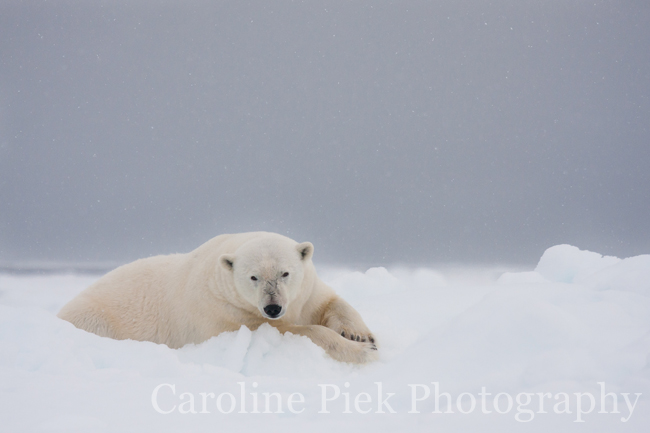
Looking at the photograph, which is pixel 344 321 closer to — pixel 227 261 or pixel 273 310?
pixel 273 310

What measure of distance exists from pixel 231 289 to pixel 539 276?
245 inches

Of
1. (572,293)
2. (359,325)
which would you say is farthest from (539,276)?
(359,325)

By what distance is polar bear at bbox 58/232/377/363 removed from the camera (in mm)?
4152

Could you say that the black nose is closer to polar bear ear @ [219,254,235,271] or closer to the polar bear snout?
the polar bear snout

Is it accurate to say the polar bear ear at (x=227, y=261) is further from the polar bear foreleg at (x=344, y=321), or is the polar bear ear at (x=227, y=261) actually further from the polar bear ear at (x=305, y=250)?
the polar bear foreleg at (x=344, y=321)

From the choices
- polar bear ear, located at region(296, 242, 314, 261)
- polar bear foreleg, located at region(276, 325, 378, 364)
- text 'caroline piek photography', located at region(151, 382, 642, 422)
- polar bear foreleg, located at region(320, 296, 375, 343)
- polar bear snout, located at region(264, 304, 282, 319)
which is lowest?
text 'caroline piek photography', located at region(151, 382, 642, 422)

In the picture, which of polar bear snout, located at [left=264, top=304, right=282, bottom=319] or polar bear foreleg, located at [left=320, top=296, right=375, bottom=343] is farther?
polar bear foreleg, located at [left=320, top=296, right=375, bottom=343]

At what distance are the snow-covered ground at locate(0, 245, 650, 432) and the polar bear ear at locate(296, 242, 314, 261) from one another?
79cm

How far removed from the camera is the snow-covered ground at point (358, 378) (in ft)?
6.10

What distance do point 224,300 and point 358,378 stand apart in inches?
74.5

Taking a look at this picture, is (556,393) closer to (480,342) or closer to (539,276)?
(480,342)

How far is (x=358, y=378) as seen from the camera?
122 inches

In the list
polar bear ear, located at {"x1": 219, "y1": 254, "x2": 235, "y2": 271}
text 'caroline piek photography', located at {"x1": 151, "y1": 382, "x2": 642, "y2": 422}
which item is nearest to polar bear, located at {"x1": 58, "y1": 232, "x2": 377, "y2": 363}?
polar bear ear, located at {"x1": 219, "y1": 254, "x2": 235, "y2": 271}

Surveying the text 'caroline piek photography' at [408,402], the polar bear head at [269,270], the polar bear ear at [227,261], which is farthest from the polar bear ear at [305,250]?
the text 'caroline piek photography' at [408,402]
